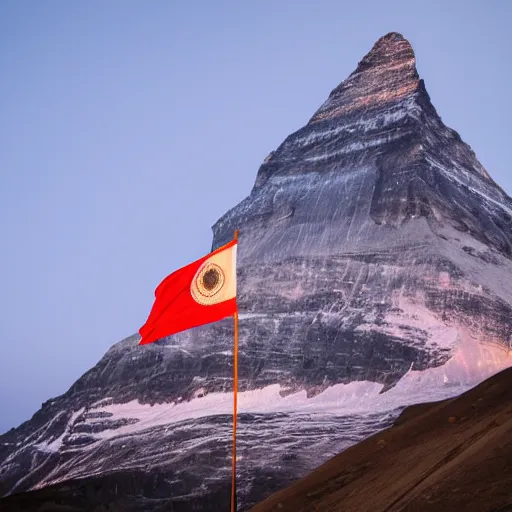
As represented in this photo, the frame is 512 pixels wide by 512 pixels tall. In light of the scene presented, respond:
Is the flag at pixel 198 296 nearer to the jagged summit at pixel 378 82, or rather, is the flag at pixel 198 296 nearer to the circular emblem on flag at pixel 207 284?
the circular emblem on flag at pixel 207 284

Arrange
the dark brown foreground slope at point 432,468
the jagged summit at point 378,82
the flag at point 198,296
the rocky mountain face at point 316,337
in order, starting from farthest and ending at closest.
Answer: the jagged summit at point 378,82 < the rocky mountain face at point 316,337 < the flag at point 198,296 < the dark brown foreground slope at point 432,468

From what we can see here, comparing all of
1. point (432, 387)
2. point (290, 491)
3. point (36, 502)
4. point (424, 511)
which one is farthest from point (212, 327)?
point (424, 511)

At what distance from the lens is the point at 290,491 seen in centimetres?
2964

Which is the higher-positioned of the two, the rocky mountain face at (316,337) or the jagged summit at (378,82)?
the jagged summit at (378,82)

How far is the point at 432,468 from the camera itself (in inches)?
918

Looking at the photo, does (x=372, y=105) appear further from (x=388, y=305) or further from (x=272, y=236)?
(x=388, y=305)

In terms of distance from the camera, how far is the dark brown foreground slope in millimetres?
19438

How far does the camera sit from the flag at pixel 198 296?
86.6 feet

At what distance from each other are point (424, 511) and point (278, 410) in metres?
58.3

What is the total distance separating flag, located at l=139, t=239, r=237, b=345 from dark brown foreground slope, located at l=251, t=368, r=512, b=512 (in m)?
6.35

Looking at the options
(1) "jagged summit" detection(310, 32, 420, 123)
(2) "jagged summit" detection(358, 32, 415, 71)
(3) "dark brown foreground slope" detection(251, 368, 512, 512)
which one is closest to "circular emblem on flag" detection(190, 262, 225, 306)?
(3) "dark brown foreground slope" detection(251, 368, 512, 512)

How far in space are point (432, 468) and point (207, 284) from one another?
819cm

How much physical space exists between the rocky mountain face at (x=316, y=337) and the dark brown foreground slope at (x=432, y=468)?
1151 inches

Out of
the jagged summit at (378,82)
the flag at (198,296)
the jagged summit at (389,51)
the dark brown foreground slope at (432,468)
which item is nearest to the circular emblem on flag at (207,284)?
the flag at (198,296)
